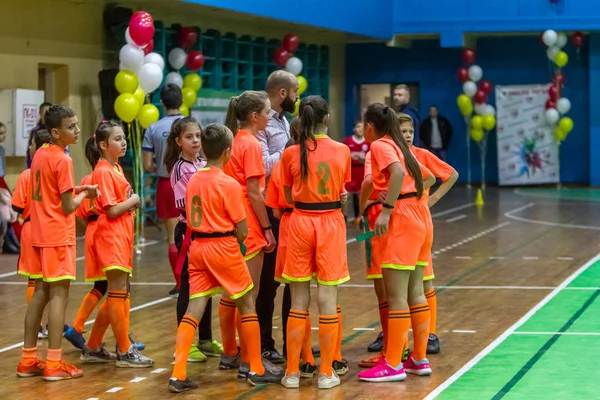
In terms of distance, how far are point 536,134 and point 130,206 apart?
18895 millimetres

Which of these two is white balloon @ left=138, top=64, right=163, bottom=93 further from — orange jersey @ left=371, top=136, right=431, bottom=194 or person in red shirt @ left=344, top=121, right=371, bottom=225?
orange jersey @ left=371, top=136, right=431, bottom=194

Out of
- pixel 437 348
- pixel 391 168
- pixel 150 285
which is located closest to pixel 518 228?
pixel 150 285

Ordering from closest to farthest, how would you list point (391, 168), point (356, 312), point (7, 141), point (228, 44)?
point (391, 168)
point (356, 312)
point (7, 141)
point (228, 44)

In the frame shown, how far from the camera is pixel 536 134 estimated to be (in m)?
24.8

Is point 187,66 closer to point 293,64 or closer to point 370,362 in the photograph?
point 293,64

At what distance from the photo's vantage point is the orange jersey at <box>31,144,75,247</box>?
6.76 meters

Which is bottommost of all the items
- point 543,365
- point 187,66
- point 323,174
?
point 543,365

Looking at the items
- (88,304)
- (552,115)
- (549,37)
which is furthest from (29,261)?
(552,115)

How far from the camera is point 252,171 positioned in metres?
6.77

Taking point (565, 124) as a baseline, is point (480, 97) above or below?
above

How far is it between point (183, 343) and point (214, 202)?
84cm

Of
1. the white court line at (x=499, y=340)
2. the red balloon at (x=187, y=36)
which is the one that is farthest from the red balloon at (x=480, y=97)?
the white court line at (x=499, y=340)

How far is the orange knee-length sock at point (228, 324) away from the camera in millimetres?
7043

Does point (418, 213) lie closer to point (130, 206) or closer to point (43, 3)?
point (130, 206)
